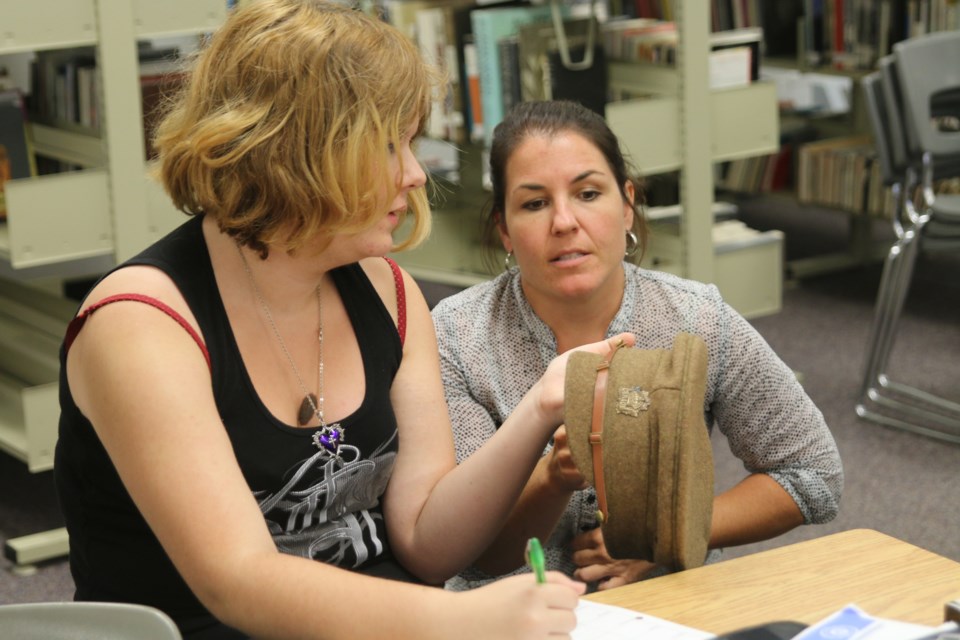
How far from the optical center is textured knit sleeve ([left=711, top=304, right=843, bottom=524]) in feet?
5.23

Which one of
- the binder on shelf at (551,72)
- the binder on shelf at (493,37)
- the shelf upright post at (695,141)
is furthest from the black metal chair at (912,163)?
the binder on shelf at (493,37)

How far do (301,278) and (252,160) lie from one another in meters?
0.17

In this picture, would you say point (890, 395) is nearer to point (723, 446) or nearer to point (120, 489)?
point (723, 446)

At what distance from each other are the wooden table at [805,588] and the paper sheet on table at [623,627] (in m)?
0.02

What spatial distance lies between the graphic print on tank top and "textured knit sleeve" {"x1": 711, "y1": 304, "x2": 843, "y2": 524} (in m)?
0.45

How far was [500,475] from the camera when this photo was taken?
1.38 meters

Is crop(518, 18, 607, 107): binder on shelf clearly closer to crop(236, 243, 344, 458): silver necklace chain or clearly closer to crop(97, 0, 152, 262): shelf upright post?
crop(97, 0, 152, 262): shelf upright post

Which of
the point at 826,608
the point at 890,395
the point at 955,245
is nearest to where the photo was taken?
the point at 826,608

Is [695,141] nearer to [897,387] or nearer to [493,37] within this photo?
[493,37]

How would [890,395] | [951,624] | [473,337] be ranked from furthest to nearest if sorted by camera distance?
1. [890,395]
2. [473,337]
3. [951,624]

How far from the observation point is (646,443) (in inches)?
46.3

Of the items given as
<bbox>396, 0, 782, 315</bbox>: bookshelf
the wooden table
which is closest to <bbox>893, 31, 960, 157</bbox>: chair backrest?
<bbox>396, 0, 782, 315</bbox>: bookshelf

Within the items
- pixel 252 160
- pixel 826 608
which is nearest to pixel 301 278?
pixel 252 160

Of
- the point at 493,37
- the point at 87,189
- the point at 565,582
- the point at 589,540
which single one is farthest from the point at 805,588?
the point at 493,37
